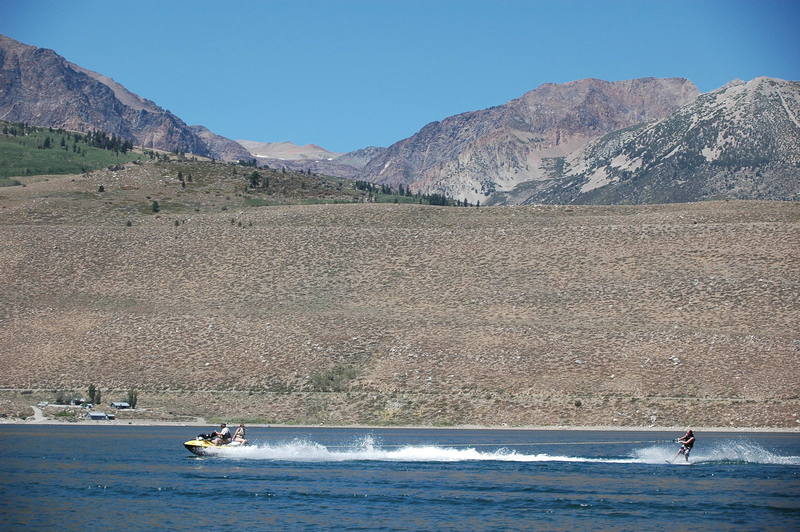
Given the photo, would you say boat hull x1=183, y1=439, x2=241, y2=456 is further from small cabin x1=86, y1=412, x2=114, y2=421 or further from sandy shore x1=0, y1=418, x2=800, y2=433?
small cabin x1=86, y1=412, x2=114, y2=421

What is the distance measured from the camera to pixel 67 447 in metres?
55.0

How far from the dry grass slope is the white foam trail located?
14.9m

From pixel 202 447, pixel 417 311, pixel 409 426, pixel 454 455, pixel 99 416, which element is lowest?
pixel 99 416

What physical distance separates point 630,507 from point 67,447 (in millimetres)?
31996

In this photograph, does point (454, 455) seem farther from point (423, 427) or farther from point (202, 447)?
point (423, 427)

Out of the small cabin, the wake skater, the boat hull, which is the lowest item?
the small cabin

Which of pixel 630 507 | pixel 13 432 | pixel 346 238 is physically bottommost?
pixel 13 432

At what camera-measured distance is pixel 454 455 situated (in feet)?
165

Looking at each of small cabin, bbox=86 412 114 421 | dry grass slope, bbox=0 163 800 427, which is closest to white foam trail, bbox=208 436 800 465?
dry grass slope, bbox=0 163 800 427

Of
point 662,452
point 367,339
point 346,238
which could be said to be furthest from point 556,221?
point 662,452

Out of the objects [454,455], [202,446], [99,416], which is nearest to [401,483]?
[454,455]

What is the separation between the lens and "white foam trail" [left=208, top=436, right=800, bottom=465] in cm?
4934

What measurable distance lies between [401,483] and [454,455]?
833 cm

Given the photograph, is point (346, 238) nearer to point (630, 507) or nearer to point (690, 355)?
point (690, 355)
